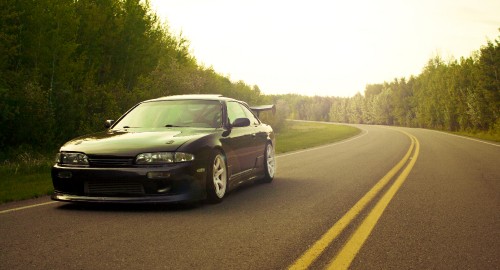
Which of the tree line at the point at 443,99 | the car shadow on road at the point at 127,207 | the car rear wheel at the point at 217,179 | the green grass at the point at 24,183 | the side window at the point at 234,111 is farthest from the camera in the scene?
the tree line at the point at 443,99

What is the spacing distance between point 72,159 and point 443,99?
70.0 m

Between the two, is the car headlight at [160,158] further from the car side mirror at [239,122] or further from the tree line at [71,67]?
the tree line at [71,67]

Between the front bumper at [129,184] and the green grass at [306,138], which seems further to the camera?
the green grass at [306,138]

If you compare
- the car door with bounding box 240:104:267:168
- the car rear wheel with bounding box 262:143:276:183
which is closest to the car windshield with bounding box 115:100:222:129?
the car door with bounding box 240:104:267:168

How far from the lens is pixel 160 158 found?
6023mm

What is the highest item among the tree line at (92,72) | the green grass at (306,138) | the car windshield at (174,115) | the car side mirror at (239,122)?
the tree line at (92,72)

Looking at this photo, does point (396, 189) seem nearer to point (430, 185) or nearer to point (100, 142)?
point (430, 185)

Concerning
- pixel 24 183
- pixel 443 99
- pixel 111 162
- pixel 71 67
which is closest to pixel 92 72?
pixel 71 67

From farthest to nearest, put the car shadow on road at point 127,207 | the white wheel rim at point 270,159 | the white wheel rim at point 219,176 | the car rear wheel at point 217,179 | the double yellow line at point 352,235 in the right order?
the white wheel rim at point 270,159 < the white wheel rim at point 219,176 < the car rear wheel at point 217,179 < the car shadow on road at point 127,207 < the double yellow line at point 352,235

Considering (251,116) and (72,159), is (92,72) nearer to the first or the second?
(251,116)

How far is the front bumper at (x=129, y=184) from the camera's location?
19.3 feet

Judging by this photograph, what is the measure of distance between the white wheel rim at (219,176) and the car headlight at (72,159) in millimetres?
1740

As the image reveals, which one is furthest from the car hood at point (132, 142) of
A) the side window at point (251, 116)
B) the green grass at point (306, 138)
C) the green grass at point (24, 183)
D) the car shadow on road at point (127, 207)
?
the green grass at point (306, 138)

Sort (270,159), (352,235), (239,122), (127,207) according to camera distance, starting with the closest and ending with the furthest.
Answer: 1. (352,235)
2. (127,207)
3. (239,122)
4. (270,159)
